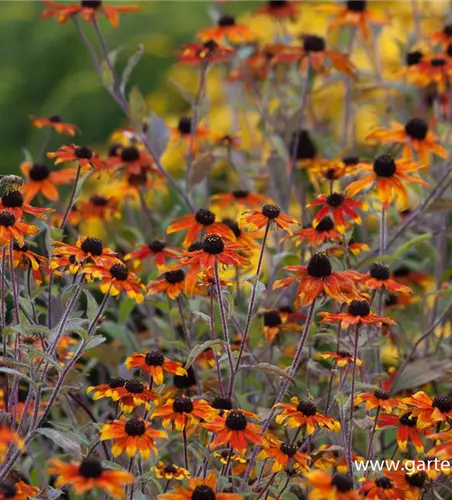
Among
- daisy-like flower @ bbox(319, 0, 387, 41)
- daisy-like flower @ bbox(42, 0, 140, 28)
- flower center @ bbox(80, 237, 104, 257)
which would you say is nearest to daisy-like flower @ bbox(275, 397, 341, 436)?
flower center @ bbox(80, 237, 104, 257)

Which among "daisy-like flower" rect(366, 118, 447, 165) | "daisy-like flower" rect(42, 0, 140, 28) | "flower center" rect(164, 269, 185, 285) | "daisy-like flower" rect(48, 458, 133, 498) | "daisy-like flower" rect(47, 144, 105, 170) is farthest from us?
"daisy-like flower" rect(42, 0, 140, 28)

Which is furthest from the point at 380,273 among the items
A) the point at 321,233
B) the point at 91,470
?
the point at 91,470

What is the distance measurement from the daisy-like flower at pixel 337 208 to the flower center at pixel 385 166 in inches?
2.4

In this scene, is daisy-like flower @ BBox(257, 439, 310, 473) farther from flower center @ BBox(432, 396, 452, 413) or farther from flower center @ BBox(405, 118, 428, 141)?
flower center @ BBox(405, 118, 428, 141)

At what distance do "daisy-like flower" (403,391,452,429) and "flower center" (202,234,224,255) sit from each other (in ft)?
1.03

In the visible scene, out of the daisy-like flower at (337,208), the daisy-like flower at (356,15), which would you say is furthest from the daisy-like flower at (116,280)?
the daisy-like flower at (356,15)

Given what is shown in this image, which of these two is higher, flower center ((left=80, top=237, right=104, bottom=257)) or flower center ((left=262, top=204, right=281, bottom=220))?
flower center ((left=80, top=237, right=104, bottom=257))

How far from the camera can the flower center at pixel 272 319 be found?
1.60m

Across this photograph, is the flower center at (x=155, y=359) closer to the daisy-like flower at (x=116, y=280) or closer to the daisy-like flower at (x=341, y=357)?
the daisy-like flower at (x=116, y=280)

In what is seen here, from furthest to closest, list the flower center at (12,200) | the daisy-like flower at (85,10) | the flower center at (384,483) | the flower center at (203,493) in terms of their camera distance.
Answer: the daisy-like flower at (85,10) → the flower center at (12,200) → the flower center at (384,483) → the flower center at (203,493)

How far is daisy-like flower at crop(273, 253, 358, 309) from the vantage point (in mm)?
1208

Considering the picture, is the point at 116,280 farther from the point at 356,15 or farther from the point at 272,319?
the point at 356,15

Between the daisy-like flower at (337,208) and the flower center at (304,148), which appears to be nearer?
the daisy-like flower at (337,208)

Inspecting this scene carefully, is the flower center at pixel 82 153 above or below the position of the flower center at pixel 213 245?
above
